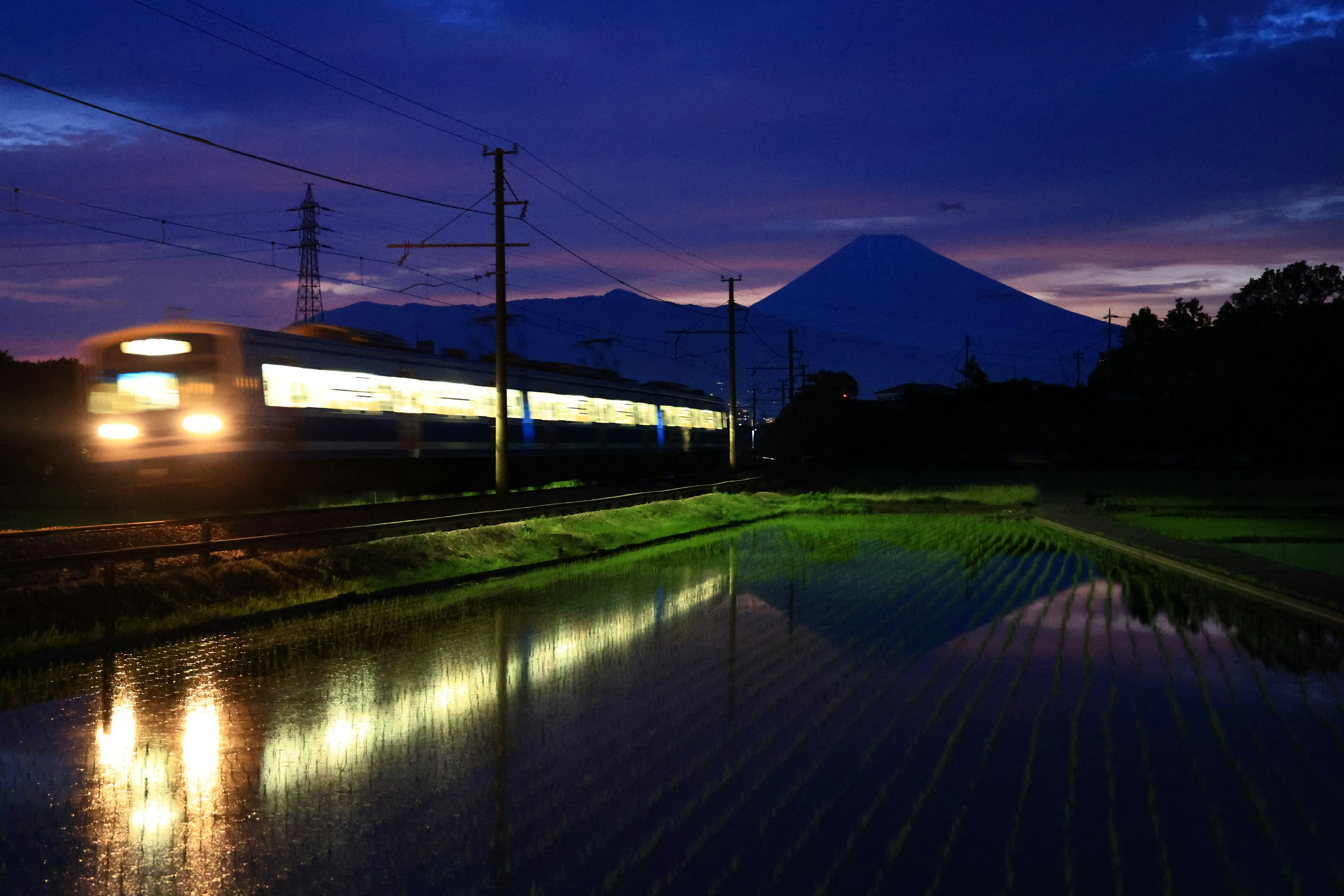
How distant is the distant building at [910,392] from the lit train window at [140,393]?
7698 centimetres

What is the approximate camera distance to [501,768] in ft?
20.5

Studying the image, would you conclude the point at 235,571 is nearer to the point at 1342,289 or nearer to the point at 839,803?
the point at 839,803

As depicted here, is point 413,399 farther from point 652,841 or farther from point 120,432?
point 652,841

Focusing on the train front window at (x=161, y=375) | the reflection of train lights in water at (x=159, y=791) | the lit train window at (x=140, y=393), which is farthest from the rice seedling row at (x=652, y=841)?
the lit train window at (x=140, y=393)

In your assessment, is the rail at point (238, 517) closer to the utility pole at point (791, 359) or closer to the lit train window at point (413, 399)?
the lit train window at point (413, 399)

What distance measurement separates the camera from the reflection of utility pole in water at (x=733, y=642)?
7.76m

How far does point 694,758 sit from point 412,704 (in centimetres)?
246

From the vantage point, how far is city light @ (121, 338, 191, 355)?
2159 centimetres

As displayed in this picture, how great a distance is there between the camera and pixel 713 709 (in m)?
7.69

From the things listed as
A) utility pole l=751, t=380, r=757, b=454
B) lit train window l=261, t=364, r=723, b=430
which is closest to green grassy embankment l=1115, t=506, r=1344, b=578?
lit train window l=261, t=364, r=723, b=430

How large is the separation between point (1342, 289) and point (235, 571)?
7162 centimetres

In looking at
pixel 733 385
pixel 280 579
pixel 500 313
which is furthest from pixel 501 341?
pixel 733 385

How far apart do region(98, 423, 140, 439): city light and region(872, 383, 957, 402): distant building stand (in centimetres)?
7733

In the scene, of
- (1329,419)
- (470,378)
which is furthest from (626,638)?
(1329,419)
